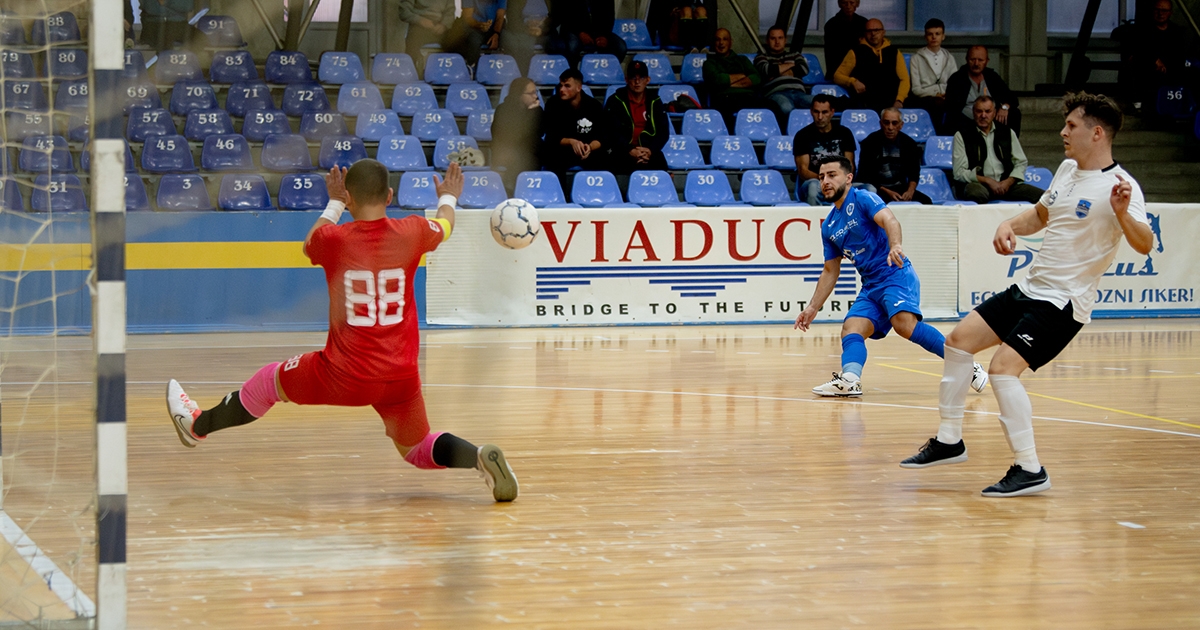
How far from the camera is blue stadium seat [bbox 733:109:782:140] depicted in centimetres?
1541

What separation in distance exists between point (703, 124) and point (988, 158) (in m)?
3.69

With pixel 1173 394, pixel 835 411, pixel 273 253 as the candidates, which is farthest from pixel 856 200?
pixel 273 253

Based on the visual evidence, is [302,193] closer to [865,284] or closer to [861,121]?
[865,284]

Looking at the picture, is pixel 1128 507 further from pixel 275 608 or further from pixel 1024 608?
pixel 275 608

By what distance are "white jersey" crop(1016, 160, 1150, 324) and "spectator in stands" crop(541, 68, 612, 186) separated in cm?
897

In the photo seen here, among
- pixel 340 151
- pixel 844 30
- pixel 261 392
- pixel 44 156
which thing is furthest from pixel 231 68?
pixel 261 392

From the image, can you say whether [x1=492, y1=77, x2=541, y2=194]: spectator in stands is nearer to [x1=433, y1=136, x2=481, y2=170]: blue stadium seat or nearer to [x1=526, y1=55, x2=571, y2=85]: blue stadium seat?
[x1=433, y1=136, x2=481, y2=170]: blue stadium seat

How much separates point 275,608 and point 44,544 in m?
1.15

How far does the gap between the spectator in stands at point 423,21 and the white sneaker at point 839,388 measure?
7.56m

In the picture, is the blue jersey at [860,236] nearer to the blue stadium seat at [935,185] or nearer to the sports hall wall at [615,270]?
the sports hall wall at [615,270]

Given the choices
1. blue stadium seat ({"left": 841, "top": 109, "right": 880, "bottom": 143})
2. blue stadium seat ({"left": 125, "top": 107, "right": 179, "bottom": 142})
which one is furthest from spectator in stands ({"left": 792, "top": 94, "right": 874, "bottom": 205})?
blue stadium seat ({"left": 125, "top": 107, "right": 179, "bottom": 142})

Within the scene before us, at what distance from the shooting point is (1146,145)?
17734 millimetres

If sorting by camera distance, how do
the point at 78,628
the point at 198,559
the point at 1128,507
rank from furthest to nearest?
1. the point at 1128,507
2. the point at 198,559
3. the point at 78,628

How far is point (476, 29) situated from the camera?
47.9 feet
